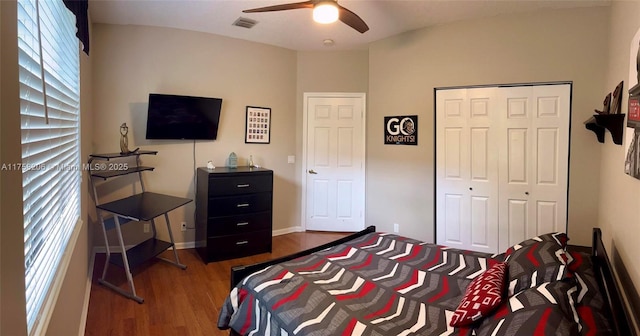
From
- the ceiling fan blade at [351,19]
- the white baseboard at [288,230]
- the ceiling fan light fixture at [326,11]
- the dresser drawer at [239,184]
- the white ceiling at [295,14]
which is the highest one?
the white ceiling at [295,14]

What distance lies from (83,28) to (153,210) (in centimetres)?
154

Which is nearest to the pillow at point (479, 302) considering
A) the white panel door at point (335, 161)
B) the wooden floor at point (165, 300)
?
the wooden floor at point (165, 300)

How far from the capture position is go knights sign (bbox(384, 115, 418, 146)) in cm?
392

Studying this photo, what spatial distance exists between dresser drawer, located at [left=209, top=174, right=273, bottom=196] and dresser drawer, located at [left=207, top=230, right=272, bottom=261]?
19.3 inches

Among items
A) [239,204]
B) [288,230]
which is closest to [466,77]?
[239,204]

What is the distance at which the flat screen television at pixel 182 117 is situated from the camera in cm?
368

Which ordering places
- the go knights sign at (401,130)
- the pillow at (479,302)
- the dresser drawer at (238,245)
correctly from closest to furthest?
the pillow at (479,302) < the dresser drawer at (238,245) < the go knights sign at (401,130)

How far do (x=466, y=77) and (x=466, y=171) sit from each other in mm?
1002

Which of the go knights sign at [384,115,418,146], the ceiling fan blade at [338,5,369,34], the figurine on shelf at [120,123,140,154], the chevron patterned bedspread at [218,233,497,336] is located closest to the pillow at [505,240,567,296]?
the chevron patterned bedspread at [218,233,497,336]

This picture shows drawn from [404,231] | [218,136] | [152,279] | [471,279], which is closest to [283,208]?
[218,136]

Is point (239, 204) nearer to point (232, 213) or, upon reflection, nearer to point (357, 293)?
point (232, 213)

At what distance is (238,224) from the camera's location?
3.74 meters

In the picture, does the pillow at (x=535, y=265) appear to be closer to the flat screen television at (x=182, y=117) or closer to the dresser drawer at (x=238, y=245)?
the dresser drawer at (x=238, y=245)

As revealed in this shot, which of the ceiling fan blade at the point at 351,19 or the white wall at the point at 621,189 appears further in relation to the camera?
the ceiling fan blade at the point at 351,19
